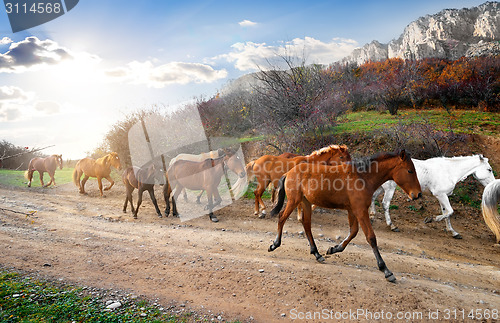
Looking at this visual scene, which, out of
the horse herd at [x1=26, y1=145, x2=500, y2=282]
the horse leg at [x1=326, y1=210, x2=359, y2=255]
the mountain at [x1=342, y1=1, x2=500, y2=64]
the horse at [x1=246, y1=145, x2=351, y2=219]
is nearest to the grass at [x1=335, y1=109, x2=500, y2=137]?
the horse herd at [x1=26, y1=145, x2=500, y2=282]

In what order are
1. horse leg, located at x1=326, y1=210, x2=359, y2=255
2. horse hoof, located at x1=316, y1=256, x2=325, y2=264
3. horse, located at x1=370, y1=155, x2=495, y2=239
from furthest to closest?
horse, located at x1=370, y1=155, x2=495, y2=239
horse hoof, located at x1=316, y1=256, x2=325, y2=264
horse leg, located at x1=326, y1=210, x2=359, y2=255

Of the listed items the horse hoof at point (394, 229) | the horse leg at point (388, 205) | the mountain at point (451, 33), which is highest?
the mountain at point (451, 33)

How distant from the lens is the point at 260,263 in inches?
214

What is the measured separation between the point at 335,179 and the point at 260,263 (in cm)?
216

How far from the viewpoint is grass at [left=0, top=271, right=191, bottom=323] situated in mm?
3791

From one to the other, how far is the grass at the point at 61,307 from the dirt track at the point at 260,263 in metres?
0.35

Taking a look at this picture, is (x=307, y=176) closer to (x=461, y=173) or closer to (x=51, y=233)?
(x=461, y=173)

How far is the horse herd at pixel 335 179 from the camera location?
5.29 m

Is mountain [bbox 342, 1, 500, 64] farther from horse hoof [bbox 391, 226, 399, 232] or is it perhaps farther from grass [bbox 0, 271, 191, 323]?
grass [bbox 0, 271, 191, 323]

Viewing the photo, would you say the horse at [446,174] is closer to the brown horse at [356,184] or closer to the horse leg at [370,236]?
the brown horse at [356,184]

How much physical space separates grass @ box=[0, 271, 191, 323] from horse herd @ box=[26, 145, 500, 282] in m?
2.86

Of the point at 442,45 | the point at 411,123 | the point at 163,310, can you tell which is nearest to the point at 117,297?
the point at 163,310

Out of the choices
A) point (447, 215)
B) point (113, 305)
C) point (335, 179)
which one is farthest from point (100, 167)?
point (447, 215)

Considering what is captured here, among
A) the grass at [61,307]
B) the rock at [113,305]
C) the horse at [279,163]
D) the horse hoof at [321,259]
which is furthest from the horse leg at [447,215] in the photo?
the rock at [113,305]
